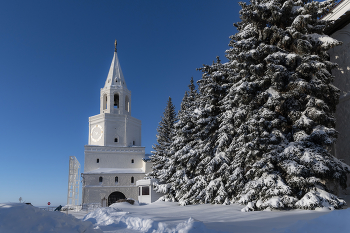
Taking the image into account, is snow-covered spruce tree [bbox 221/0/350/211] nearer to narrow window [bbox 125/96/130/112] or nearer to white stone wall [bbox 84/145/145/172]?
white stone wall [bbox 84/145/145/172]

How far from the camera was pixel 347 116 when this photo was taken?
49.4 ft

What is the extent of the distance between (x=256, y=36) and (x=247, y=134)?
551cm

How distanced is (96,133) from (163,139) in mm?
15415

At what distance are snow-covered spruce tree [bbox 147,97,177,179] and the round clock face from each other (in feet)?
41.5

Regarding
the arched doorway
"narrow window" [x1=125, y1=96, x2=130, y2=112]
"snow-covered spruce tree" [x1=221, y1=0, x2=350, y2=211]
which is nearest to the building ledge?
the arched doorway

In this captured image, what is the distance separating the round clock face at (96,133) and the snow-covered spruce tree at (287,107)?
33.6 metres

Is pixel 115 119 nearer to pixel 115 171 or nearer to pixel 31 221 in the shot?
pixel 115 171

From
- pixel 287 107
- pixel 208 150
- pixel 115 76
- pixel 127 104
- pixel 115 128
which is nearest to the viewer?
pixel 287 107

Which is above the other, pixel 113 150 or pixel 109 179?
pixel 113 150

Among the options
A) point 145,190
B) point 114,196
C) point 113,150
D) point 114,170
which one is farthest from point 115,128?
point 145,190

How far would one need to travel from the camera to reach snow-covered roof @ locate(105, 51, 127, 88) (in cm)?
4734

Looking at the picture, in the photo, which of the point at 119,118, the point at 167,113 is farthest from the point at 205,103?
the point at 119,118

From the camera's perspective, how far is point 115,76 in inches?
1900

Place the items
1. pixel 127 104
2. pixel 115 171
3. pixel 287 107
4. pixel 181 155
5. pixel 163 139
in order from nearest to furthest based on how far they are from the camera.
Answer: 1. pixel 287 107
2. pixel 181 155
3. pixel 163 139
4. pixel 115 171
5. pixel 127 104
